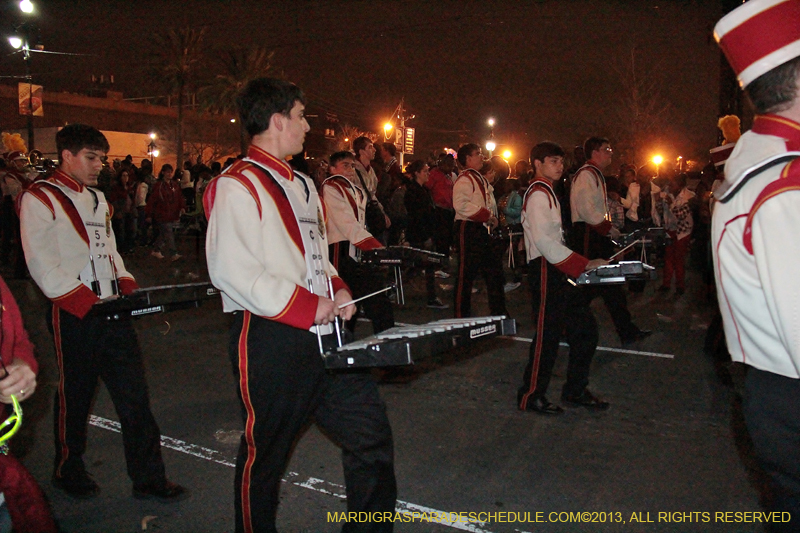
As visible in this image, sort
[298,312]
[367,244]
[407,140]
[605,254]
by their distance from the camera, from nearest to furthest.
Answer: [298,312] → [367,244] → [605,254] → [407,140]

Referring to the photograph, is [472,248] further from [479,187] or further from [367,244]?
[367,244]

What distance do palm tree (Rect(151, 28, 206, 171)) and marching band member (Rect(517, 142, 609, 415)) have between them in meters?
41.2

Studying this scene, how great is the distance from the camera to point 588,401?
5625 mm

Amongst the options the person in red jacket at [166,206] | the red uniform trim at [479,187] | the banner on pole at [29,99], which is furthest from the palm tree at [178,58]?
the red uniform trim at [479,187]

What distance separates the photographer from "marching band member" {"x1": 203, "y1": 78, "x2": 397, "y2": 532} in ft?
9.06

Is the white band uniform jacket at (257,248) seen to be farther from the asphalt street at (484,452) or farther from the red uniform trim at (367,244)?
the red uniform trim at (367,244)

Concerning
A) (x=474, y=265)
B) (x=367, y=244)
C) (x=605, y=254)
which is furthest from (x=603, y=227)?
(x=367, y=244)

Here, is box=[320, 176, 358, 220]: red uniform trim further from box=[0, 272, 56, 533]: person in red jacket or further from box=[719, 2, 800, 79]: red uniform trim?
box=[719, 2, 800, 79]: red uniform trim

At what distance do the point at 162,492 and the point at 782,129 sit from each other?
364 cm

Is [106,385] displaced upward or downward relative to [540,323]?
downward

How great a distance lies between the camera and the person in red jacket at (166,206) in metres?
15.9

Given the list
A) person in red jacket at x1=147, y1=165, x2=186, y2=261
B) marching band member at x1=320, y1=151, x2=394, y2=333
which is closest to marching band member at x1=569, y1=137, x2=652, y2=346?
marching band member at x1=320, y1=151, x2=394, y2=333

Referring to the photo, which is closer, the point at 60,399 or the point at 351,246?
the point at 60,399

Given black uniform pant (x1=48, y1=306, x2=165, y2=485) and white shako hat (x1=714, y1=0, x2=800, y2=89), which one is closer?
white shako hat (x1=714, y1=0, x2=800, y2=89)
